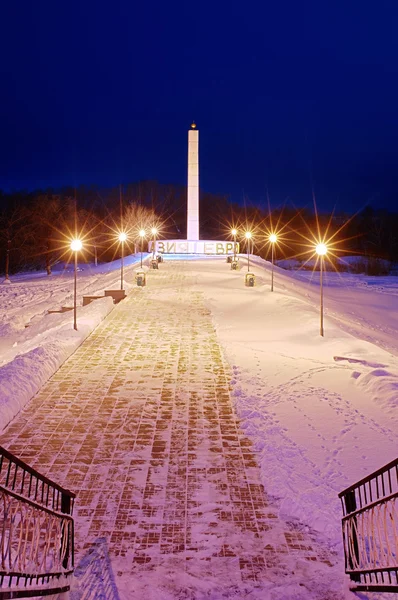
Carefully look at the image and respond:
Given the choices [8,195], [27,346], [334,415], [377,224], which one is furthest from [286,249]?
[334,415]

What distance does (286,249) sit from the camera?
74.2 m

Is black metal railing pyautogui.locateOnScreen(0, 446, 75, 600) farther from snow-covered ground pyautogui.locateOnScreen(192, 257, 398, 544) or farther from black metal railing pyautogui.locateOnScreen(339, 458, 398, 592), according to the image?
snow-covered ground pyautogui.locateOnScreen(192, 257, 398, 544)

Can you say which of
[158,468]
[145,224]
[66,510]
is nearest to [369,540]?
[66,510]

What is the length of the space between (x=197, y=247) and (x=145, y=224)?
1784cm

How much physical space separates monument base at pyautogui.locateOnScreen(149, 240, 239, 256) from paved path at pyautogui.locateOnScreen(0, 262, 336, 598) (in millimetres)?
33529

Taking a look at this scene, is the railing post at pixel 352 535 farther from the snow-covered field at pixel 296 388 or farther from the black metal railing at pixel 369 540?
the snow-covered field at pixel 296 388

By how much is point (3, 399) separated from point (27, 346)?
6424 millimetres

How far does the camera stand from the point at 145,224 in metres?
62.6

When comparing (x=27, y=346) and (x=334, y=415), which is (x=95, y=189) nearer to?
(x=27, y=346)

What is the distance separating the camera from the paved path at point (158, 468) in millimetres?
5027

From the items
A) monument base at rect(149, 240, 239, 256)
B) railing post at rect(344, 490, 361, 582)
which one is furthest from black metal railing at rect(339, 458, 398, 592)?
monument base at rect(149, 240, 239, 256)

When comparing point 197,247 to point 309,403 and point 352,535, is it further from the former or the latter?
point 352,535

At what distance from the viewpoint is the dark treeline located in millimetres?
50031

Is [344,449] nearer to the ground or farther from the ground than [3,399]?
nearer to the ground
